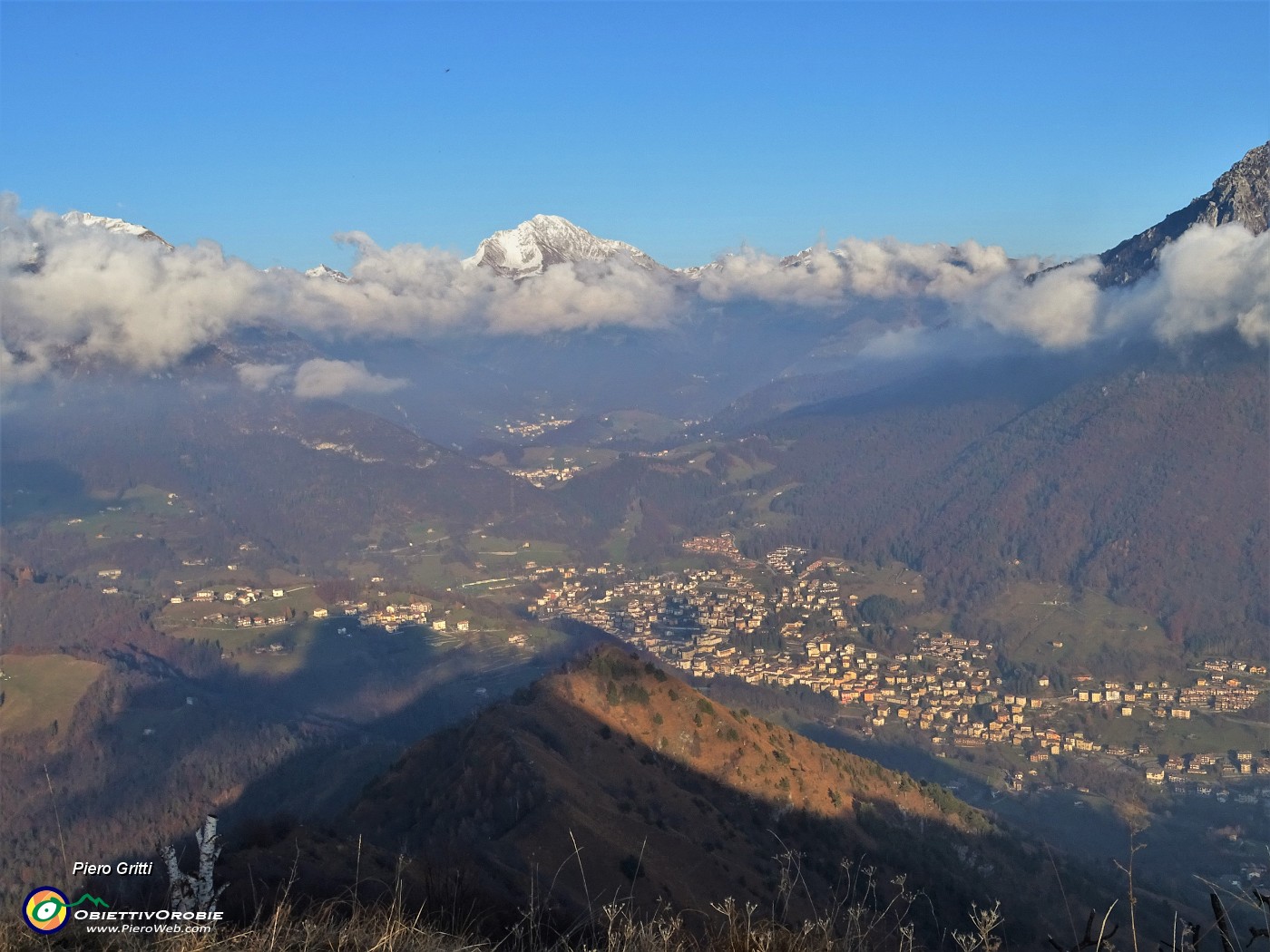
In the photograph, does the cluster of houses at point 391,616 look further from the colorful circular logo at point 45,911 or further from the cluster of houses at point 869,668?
the colorful circular logo at point 45,911

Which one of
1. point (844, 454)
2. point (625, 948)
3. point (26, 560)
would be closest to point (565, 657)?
point (625, 948)

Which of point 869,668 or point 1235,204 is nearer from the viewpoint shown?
point 869,668

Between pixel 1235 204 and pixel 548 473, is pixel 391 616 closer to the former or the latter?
pixel 548 473

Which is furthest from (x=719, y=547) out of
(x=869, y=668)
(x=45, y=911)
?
(x=45, y=911)

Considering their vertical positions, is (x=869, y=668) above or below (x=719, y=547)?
below

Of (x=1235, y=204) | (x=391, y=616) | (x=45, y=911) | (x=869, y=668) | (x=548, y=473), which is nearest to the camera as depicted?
(x=45, y=911)

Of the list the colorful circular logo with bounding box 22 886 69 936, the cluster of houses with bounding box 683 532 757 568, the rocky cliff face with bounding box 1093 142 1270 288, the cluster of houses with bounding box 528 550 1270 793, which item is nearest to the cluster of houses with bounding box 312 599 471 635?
the cluster of houses with bounding box 528 550 1270 793
